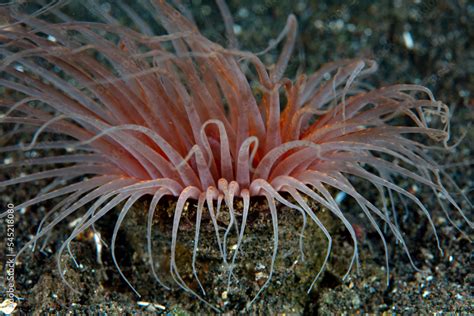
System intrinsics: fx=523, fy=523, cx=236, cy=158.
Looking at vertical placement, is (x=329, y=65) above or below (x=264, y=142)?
above

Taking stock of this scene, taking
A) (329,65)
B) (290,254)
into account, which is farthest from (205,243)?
(329,65)

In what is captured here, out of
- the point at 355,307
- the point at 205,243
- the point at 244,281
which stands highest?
the point at 205,243

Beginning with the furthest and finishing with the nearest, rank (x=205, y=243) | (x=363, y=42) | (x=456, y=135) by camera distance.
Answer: (x=363, y=42) < (x=456, y=135) < (x=205, y=243)

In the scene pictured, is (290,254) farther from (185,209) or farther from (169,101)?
(169,101)

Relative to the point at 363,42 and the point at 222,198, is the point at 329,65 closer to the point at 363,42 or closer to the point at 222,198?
the point at 222,198

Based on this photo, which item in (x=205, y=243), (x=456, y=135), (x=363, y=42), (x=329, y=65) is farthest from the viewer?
(x=363, y=42)

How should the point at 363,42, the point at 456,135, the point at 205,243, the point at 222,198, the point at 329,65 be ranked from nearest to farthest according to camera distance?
the point at 222,198 → the point at 205,243 → the point at 329,65 → the point at 456,135 → the point at 363,42

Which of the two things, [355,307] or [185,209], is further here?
[355,307]

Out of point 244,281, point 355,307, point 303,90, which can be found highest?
point 303,90

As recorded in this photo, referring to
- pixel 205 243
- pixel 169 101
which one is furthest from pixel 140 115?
pixel 205 243
